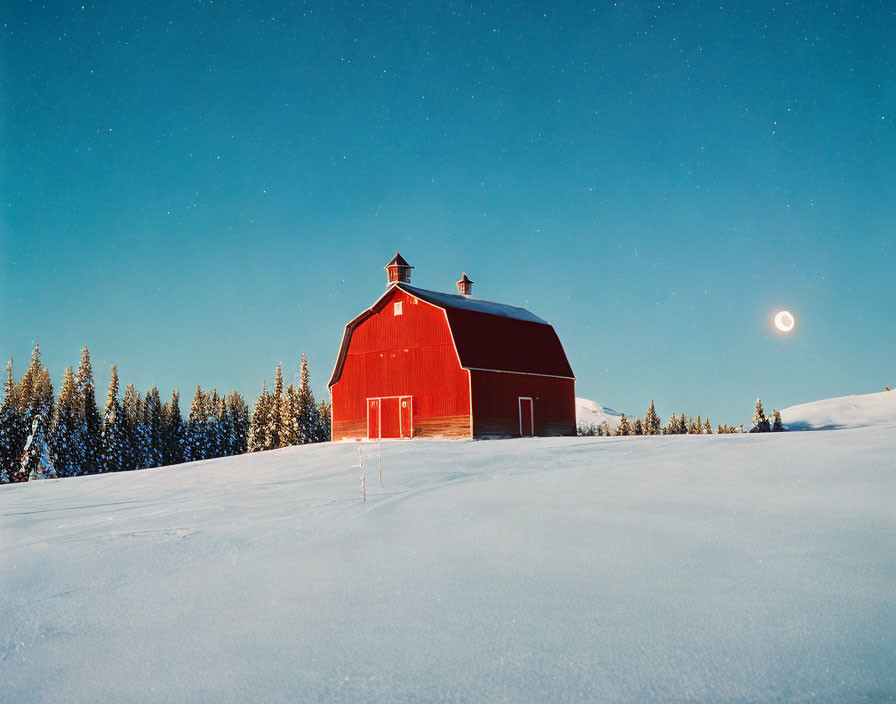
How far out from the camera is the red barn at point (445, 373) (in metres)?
22.5

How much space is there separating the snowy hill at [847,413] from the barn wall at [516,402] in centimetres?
1766

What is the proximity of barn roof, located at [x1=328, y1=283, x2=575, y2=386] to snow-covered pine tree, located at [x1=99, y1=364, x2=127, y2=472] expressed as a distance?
116 ft

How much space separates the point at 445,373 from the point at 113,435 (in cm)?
4132

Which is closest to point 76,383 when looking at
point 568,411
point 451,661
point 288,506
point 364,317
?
point 364,317

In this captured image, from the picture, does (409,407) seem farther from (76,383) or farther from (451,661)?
(76,383)

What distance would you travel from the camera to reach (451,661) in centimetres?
319

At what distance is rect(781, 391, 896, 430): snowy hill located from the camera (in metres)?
37.0

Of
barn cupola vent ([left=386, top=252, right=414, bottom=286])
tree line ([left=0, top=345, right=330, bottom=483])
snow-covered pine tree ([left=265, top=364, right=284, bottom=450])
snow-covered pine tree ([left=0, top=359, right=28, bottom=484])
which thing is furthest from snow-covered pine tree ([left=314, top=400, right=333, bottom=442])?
barn cupola vent ([left=386, top=252, right=414, bottom=286])

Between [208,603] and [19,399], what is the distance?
59.9m

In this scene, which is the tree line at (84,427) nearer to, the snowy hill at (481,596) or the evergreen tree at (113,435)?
the evergreen tree at (113,435)

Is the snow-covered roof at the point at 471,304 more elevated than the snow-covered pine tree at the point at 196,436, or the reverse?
the snow-covered roof at the point at 471,304

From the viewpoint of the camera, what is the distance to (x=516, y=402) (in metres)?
23.7

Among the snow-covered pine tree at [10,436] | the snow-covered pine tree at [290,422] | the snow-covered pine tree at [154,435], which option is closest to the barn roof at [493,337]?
the snow-covered pine tree at [290,422]

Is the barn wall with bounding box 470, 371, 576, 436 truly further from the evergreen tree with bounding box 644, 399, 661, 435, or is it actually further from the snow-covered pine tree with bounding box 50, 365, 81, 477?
the evergreen tree with bounding box 644, 399, 661, 435
